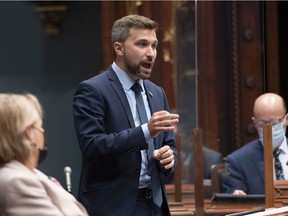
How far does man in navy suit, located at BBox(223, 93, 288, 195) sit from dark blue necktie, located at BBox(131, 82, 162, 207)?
55.9 inches

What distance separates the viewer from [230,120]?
828 cm

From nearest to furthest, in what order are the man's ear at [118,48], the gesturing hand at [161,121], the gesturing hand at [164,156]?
the gesturing hand at [161,121] < the gesturing hand at [164,156] < the man's ear at [118,48]

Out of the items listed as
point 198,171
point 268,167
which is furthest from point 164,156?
point 198,171

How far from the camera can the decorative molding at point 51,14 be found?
7.74 m

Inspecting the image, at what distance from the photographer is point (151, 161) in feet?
16.2

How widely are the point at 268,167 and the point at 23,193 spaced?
6.97 feet

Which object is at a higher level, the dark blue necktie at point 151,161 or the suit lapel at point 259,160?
the dark blue necktie at point 151,161

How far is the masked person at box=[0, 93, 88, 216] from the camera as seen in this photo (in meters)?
3.74

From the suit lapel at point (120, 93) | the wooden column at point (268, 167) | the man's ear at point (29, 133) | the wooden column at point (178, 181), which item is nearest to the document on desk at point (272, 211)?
the wooden column at point (268, 167)

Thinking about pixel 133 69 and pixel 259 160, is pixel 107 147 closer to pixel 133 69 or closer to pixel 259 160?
pixel 133 69

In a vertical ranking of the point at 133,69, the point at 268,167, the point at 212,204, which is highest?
the point at 133,69

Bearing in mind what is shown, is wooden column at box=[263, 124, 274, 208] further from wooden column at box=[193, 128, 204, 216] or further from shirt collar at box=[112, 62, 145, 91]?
shirt collar at box=[112, 62, 145, 91]

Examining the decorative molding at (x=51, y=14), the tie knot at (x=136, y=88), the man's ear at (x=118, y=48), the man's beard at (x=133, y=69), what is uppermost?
the decorative molding at (x=51, y=14)

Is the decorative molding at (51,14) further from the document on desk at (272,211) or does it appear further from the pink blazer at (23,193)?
the pink blazer at (23,193)
